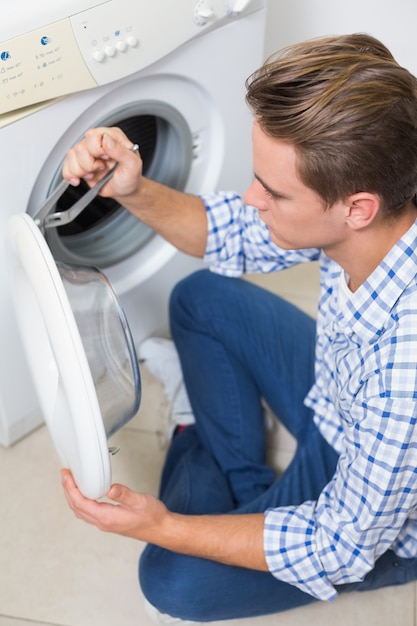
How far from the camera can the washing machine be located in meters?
1.08

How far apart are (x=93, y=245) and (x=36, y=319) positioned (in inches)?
14.0

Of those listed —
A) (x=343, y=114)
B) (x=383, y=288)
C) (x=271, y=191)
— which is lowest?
(x=383, y=288)

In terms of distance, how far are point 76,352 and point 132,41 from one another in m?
0.50

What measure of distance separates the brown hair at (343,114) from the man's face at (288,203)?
0.6 inches

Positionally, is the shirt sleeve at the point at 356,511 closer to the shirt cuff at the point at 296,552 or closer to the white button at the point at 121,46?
the shirt cuff at the point at 296,552

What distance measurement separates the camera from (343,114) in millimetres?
852

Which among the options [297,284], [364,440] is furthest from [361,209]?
[297,284]

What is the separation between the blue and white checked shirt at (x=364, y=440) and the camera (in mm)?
916

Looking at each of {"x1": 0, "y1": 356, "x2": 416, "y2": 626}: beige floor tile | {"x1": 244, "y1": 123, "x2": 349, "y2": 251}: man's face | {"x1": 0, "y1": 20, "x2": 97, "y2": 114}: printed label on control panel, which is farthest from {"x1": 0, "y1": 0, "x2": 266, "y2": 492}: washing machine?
{"x1": 244, "y1": 123, "x2": 349, "y2": 251}: man's face

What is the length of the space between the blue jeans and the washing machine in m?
0.17

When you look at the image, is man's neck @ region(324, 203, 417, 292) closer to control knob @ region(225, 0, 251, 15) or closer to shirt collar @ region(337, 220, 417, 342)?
shirt collar @ region(337, 220, 417, 342)

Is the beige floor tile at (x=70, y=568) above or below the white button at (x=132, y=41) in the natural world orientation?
below

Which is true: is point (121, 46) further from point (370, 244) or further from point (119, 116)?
point (370, 244)

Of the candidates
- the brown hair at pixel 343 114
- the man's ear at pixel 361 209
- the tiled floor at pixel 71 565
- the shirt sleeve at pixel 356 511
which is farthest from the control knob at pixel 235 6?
the tiled floor at pixel 71 565
